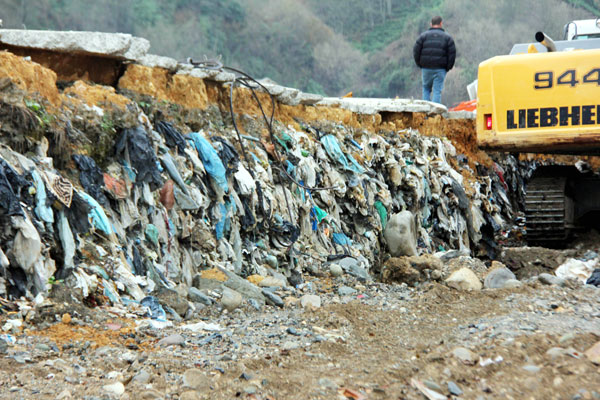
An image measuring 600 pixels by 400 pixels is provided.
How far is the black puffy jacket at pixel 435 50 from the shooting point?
38.7ft

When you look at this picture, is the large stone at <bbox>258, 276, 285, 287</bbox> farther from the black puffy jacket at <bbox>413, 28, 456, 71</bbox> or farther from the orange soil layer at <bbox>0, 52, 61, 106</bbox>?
the black puffy jacket at <bbox>413, 28, 456, 71</bbox>

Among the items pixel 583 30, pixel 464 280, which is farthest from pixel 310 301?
pixel 583 30

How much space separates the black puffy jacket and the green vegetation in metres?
15.1

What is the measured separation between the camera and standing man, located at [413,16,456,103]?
11.8 m

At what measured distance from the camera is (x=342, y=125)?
9297 millimetres

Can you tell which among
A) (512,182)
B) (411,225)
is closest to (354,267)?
(411,225)

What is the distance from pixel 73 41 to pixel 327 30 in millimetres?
28024

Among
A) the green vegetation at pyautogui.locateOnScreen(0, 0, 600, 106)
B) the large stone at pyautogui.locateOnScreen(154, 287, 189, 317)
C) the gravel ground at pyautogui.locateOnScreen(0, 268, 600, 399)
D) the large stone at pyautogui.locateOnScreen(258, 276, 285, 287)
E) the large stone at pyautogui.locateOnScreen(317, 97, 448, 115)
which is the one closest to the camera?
the gravel ground at pyautogui.locateOnScreen(0, 268, 600, 399)

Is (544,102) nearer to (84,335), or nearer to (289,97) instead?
(289,97)

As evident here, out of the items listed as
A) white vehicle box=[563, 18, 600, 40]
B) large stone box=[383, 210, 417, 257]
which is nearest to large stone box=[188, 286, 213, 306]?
large stone box=[383, 210, 417, 257]

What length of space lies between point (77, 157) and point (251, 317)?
1758 millimetres

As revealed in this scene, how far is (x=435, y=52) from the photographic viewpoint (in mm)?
11867

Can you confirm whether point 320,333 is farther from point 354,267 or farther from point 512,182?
point 512,182

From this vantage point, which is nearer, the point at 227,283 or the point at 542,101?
the point at 227,283
